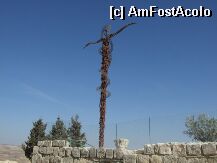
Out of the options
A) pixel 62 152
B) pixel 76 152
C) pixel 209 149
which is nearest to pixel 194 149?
pixel 209 149

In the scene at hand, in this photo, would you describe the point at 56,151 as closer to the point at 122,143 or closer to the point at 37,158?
the point at 37,158

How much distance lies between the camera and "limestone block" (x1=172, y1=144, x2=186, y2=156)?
979 cm

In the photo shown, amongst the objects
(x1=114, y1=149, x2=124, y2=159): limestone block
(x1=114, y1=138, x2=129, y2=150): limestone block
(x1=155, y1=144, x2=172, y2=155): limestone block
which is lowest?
(x1=114, y1=149, x2=124, y2=159): limestone block

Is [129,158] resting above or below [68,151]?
below

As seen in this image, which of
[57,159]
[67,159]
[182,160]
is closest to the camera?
[182,160]

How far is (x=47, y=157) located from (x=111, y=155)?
134 inches

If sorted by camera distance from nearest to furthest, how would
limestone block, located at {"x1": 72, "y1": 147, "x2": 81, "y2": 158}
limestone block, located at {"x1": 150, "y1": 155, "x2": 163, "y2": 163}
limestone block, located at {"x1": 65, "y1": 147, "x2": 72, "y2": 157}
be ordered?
limestone block, located at {"x1": 150, "y1": 155, "x2": 163, "y2": 163} < limestone block, located at {"x1": 72, "y1": 147, "x2": 81, "y2": 158} < limestone block, located at {"x1": 65, "y1": 147, "x2": 72, "y2": 157}

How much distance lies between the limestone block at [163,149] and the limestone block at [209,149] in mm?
1009

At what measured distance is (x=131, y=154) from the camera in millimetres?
11070

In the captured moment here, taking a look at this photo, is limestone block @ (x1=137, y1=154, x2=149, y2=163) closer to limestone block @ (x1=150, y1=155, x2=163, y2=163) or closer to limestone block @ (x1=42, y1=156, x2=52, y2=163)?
limestone block @ (x1=150, y1=155, x2=163, y2=163)

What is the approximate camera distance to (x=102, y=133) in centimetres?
2286

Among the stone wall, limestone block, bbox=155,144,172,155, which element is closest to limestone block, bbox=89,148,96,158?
the stone wall

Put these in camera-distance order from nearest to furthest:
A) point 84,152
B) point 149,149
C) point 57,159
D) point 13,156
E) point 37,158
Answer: point 149,149, point 84,152, point 57,159, point 37,158, point 13,156

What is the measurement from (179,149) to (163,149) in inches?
20.6
